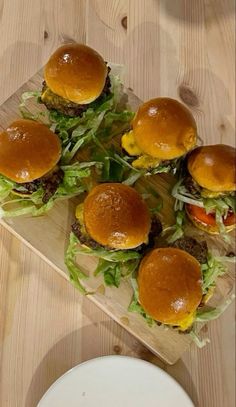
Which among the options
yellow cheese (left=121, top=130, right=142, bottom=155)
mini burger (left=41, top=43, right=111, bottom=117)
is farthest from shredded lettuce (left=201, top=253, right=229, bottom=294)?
mini burger (left=41, top=43, right=111, bottom=117)

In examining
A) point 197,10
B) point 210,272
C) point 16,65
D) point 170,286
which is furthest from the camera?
point 197,10

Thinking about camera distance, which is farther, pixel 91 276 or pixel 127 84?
pixel 127 84

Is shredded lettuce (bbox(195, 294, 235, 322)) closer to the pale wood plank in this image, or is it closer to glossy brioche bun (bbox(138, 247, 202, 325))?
glossy brioche bun (bbox(138, 247, 202, 325))

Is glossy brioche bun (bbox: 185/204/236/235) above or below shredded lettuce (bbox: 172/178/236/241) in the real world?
below

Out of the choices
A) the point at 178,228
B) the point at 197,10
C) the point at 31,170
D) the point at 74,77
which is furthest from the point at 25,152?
the point at 197,10

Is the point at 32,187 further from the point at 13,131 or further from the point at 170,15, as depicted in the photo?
the point at 170,15

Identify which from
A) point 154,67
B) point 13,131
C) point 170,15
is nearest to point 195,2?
point 170,15

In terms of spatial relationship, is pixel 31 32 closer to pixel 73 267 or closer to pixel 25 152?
pixel 25 152
